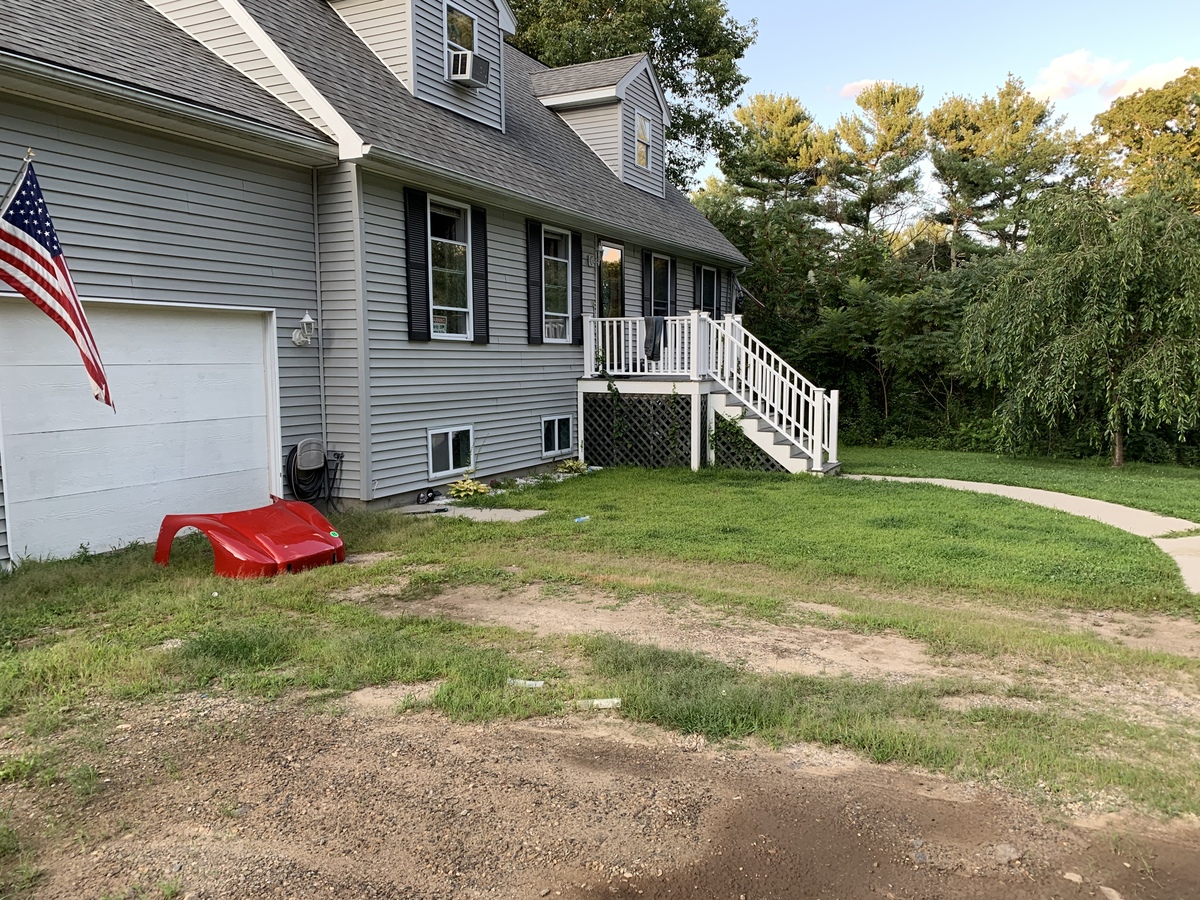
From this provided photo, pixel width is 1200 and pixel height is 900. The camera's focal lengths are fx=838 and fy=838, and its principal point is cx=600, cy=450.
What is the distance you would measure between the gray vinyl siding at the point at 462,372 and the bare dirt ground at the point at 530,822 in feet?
19.1

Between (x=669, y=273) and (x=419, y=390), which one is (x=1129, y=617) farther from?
(x=669, y=273)

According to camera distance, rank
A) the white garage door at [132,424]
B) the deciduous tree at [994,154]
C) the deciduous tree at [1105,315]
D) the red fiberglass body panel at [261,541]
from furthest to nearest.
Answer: the deciduous tree at [994,154] < the deciduous tree at [1105,315] < the white garage door at [132,424] < the red fiberglass body panel at [261,541]

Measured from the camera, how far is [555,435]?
42.1 ft

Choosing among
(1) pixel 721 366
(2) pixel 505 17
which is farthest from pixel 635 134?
(1) pixel 721 366

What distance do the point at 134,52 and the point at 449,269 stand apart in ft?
12.7

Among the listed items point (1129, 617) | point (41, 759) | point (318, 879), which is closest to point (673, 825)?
point (318, 879)

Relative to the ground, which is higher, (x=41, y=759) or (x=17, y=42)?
(x=17, y=42)

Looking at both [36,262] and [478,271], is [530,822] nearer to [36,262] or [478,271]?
[36,262]

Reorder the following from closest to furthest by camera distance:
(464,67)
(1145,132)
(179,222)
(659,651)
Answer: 1. (659,651)
2. (179,222)
3. (464,67)
4. (1145,132)

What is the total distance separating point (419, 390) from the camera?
9.85 meters

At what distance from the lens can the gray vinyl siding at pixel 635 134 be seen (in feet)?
52.6

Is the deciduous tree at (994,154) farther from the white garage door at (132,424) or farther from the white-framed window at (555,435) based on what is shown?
the white garage door at (132,424)

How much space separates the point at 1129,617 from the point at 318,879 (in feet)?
17.5

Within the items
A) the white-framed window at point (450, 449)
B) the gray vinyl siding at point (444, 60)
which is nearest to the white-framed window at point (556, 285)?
the gray vinyl siding at point (444, 60)
